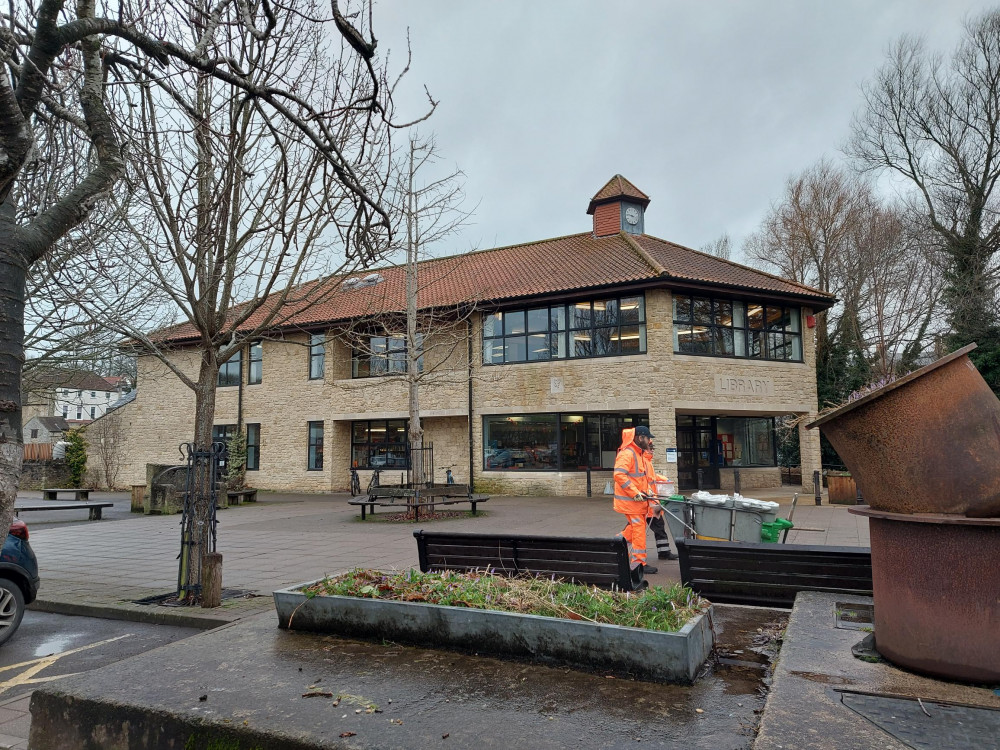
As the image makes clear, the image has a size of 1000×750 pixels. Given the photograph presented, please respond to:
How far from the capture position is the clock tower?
23391 millimetres

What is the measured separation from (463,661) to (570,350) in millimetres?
16898

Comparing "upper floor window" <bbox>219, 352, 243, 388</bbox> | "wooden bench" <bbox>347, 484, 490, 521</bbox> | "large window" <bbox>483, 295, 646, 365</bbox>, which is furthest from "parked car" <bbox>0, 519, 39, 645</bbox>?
"upper floor window" <bbox>219, 352, 243, 388</bbox>

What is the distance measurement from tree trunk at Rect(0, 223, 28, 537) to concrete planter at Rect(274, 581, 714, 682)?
206 centimetres

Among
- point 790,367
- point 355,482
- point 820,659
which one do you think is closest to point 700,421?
point 790,367

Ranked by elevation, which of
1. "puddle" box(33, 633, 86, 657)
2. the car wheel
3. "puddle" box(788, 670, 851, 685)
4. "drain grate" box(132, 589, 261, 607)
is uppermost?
"puddle" box(788, 670, 851, 685)

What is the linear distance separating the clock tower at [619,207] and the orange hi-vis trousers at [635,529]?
57.4ft

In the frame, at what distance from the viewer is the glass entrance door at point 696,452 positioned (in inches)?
877

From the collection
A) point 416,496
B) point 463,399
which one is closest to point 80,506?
point 416,496

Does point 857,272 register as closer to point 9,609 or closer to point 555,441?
point 555,441

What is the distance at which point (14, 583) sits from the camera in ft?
18.6

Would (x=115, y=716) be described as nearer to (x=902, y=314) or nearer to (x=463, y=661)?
(x=463, y=661)

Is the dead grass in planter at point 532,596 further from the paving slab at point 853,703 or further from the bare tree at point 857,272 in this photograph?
the bare tree at point 857,272

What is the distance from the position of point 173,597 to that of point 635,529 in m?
5.05

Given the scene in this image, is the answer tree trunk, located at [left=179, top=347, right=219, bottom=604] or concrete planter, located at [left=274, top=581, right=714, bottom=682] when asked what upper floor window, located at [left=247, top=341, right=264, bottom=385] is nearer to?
tree trunk, located at [left=179, top=347, right=219, bottom=604]
